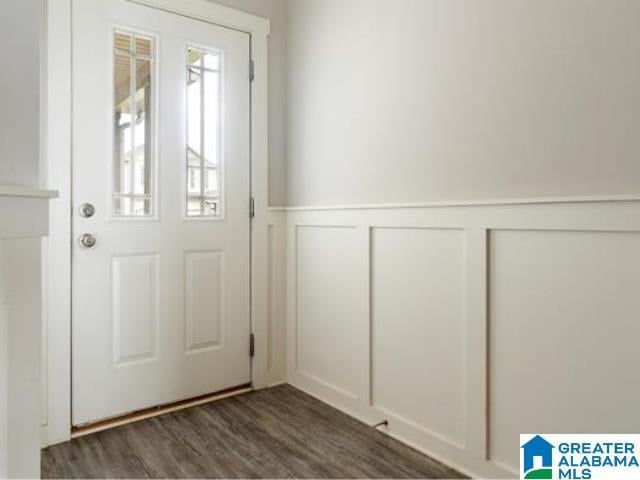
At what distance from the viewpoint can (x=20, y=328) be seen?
2.95ft

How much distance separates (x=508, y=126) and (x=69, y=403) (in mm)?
2088

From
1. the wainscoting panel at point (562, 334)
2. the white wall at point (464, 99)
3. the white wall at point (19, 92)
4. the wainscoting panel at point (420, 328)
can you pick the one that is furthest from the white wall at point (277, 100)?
the white wall at point (19, 92)

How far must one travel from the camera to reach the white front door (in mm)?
2025

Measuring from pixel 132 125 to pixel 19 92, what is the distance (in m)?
1.31

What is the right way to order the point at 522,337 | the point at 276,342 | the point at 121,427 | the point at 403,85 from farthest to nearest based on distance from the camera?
the point at 276,342, the point at 121,427, the point at 403,85, the point at 522,337

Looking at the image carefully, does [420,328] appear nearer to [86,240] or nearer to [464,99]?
[464,99]

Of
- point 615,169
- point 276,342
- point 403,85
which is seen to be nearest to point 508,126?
point 615,169

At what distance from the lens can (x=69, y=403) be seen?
1.98 m

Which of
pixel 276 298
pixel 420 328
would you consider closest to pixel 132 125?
pixel 276 298

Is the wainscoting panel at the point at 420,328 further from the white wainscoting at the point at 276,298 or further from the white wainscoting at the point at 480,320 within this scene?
the white wainscoting at the point at 276,298

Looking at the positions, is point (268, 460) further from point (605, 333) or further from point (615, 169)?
point (615, 169)

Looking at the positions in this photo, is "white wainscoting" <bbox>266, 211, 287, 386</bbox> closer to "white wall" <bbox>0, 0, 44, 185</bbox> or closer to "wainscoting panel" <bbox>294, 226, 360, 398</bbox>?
"wainscoting panel" <bbox>294, 226, 360, 398</bbox>

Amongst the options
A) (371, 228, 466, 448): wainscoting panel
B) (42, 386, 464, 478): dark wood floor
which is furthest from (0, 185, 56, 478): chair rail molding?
(371, 228, 466, 448): wainscoting panel

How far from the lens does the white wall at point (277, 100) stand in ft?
8.49
